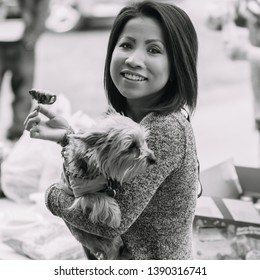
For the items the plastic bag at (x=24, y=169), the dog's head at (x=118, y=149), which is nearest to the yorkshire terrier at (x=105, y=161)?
the dog's head at (x=118, y=149)

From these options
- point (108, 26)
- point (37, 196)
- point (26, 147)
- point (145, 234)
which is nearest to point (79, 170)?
point (145, 234)

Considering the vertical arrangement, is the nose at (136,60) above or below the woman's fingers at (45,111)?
above

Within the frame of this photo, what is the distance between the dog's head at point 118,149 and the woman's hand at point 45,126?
6 cm

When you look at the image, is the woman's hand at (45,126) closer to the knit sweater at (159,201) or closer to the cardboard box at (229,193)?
the knit sweater at (159,201)

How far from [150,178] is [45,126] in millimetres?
286

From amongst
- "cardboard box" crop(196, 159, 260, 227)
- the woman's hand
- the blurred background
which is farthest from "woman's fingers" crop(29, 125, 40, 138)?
the blurred background

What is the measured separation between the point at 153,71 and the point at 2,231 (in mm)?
1280

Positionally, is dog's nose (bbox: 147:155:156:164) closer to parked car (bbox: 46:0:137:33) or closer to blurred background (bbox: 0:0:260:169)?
blurred background (bbox: 0:0:260:169)

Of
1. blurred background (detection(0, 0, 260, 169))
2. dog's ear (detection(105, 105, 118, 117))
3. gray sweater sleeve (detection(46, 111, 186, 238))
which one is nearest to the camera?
gray sweater sleeve (detection(46, 111, 186, 238))

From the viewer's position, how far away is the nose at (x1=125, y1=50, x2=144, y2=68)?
113cm

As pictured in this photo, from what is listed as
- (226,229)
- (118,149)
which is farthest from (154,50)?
(226,229)

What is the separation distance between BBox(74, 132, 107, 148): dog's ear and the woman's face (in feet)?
0.44

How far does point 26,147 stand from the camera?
249 cm

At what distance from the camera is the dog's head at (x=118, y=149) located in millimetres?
1091
